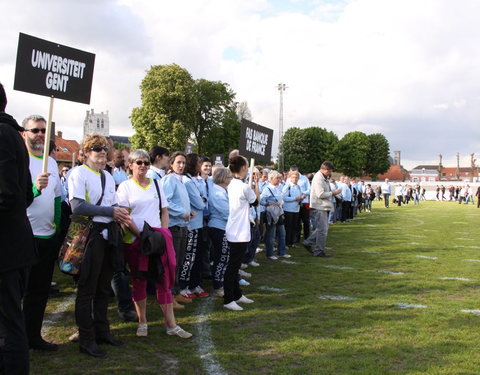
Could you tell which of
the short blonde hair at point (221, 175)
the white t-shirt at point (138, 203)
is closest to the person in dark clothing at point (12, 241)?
A: the white t-shirt at point (138, 203)

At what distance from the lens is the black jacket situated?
3094mm

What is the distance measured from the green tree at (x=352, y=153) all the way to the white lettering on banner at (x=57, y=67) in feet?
278

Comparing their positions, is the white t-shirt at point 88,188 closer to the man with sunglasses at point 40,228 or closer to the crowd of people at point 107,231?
the crowd of people at point 107,231

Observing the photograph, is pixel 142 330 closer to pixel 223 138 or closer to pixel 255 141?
pixel 255 141

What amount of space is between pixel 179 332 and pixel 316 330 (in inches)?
60.9

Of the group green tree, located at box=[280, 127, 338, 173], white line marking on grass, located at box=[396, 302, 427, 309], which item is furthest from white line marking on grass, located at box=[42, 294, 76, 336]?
green tree, located at box=[280, 127, 338, 173]

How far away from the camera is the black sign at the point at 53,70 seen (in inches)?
203

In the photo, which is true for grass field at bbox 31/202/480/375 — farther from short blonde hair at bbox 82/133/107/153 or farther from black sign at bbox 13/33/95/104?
black sign at bbox 13/33/95/104

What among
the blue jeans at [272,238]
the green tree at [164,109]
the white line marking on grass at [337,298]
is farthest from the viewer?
the green tree at [164,109]

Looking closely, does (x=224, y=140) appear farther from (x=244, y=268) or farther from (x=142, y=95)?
(x=244, y=268)

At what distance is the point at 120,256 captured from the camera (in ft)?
15.6

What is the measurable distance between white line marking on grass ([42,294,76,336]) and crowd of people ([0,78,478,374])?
2.33 ft

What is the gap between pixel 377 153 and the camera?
97.2 m

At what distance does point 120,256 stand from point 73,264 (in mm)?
457
